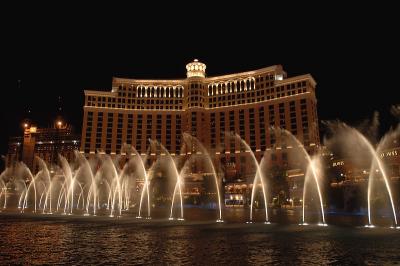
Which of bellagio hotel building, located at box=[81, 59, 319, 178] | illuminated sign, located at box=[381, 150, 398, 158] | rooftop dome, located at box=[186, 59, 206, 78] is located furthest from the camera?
rooftop dome, located at box=[186, 59, 206, 78]

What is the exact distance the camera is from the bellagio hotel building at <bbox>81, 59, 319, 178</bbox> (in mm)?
120938

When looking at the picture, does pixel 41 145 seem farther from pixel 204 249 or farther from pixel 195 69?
pixel 204 249

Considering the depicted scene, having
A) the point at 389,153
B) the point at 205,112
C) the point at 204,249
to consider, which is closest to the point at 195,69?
the point at 205,112

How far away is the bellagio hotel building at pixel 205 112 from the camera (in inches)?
4761

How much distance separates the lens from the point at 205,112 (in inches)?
5217

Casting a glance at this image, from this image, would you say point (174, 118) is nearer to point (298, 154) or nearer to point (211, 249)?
point (298, 154)

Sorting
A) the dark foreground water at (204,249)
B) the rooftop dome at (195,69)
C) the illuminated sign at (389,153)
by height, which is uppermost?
the rooftop dome at (195,69)

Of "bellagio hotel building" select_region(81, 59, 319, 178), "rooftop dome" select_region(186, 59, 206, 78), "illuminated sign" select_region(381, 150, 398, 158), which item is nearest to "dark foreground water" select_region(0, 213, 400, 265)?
"illuminated sign" select_region(381, 150, 398, 158)

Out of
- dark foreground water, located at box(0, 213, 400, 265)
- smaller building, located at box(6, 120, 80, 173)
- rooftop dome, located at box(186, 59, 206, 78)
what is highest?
rooftop dome, located at box(186, 59, 206, 78)

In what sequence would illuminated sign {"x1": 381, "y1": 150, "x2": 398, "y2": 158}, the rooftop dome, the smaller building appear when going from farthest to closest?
the smaller building, the rooftop dome, illuminated sign {"x1": 381, "y1": 150, "x2": 398, "y2": 158}

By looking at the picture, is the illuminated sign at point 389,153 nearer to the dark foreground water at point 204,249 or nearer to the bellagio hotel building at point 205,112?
the bellagio hotel building at point 205,112

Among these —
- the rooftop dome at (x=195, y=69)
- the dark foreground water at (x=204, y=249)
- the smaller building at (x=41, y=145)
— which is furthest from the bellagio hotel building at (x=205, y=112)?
the dark foreground water at (x=204, y=249)

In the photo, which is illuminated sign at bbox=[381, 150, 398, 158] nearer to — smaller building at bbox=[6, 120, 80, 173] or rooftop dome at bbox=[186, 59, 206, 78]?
rooftop dome at bbox=[186, 59, 206, 78]

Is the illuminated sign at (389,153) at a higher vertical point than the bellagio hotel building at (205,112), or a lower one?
lower
